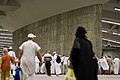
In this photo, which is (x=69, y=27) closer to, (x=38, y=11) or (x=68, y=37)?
(x=68, y=37)

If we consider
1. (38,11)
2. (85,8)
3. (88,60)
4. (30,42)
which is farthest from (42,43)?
(88,60)

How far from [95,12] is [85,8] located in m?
1.70

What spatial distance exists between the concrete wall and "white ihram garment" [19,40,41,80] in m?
19.1

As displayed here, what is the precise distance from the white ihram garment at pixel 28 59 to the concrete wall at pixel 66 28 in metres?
19.1


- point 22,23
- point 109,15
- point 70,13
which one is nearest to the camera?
point 70,13

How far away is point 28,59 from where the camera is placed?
31.5 ft

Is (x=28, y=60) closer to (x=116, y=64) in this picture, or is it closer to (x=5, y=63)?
(x=5, y=63)

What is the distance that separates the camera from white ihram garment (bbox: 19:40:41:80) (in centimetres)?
958

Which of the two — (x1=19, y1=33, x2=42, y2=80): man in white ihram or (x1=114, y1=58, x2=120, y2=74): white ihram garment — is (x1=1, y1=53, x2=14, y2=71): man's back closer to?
(x1=19, y1=33, x2=42, y2=80): man in white ihram

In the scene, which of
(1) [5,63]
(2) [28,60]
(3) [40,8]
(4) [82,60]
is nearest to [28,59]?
(2) [28,60]

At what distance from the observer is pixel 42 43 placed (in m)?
39.3

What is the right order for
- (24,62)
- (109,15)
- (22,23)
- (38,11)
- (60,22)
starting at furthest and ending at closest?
(22,23) < (109,15) < (38,11) < (60,22) < (24,62)

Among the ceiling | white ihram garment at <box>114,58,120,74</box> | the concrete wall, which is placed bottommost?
white ihram garment at <box>114,58,120,74</box>

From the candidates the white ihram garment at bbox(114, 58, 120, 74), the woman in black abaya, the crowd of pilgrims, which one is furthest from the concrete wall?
the woman in black abaya
